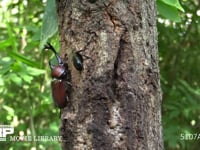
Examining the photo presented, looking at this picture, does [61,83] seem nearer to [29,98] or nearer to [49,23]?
[49,23]

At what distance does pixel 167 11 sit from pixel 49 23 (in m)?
0.34

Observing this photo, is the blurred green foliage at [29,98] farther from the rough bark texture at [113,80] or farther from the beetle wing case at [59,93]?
the rough bark texture at [113,80]

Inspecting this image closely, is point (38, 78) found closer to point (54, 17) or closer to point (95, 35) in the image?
point (54, 17)

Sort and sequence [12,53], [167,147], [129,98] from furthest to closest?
[167,147] → [12,53] → [129,98]

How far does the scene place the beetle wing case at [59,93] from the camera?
3.79 feet

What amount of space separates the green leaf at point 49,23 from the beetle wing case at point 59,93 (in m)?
0.15

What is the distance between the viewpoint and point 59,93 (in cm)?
119

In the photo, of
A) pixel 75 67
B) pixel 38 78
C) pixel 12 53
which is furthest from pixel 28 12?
pixel 75 67

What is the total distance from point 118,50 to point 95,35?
0.06 metres

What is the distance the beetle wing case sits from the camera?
1156mm

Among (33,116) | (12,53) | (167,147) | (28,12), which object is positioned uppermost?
(28,12)

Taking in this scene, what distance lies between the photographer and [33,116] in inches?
122

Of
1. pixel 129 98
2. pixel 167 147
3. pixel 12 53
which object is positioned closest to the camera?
pixel 129 98

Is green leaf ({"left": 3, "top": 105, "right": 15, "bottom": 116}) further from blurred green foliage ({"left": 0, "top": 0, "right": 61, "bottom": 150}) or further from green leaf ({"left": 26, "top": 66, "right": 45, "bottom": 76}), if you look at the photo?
green leaf ({"left": 26, "top": 66, "right": 45, "bottom": 76})
